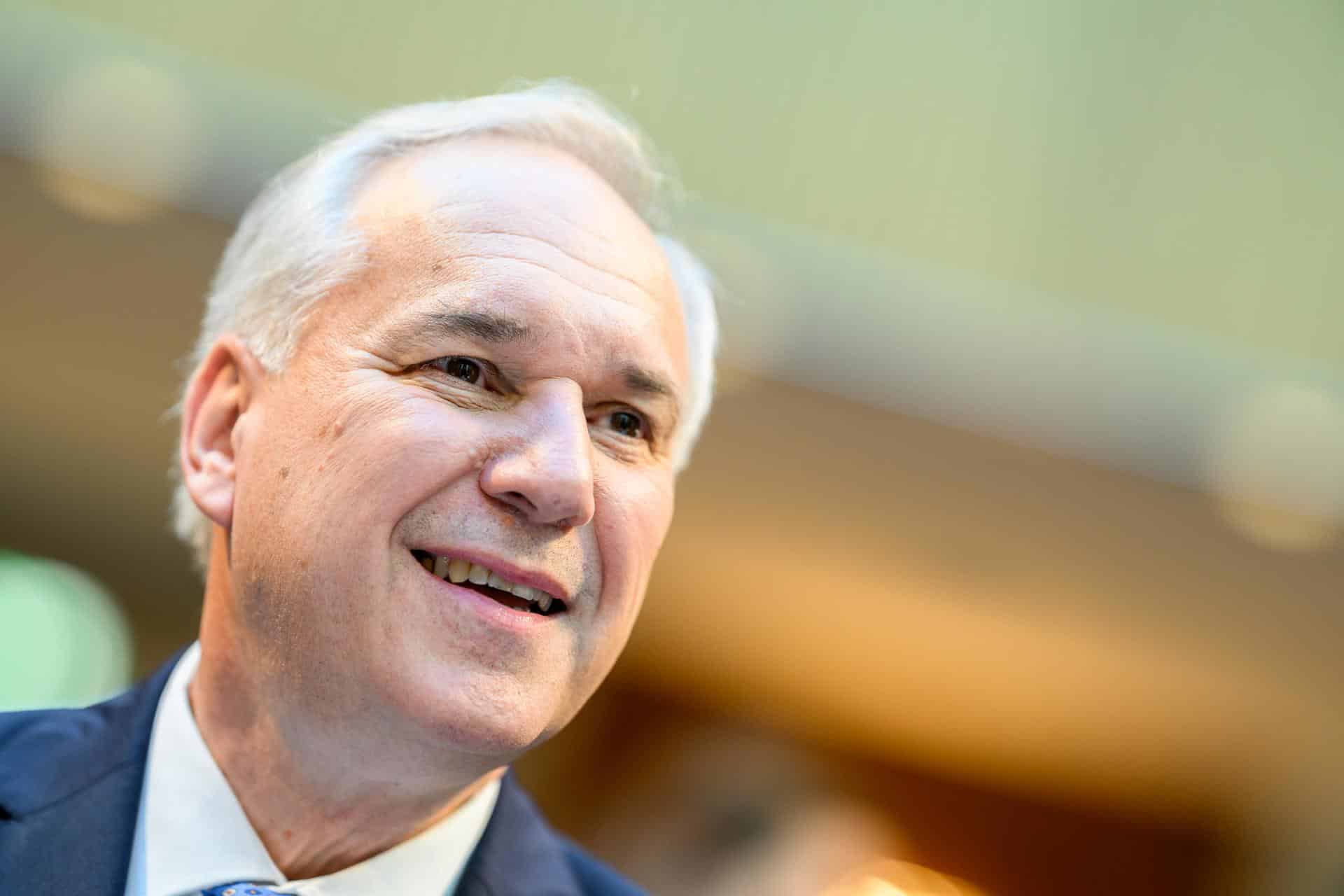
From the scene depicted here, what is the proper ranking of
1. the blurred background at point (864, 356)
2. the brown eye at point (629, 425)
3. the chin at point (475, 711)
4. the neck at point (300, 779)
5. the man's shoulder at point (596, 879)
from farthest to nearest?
the blurred background at point (864, 356), the man's shoulder at point (596, 879), the brown eye at point (629, 425), the neck at point (300, 779), the chin at point (475, 711)

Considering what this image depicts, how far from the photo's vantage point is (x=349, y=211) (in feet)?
4.05

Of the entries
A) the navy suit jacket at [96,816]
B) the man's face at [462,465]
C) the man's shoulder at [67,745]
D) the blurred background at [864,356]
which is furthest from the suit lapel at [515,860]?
the blurred background at [864,356]

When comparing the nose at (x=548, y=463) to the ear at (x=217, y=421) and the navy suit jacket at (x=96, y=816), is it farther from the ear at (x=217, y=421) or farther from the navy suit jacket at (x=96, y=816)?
the navy suit jacket at (x=96, y=816)

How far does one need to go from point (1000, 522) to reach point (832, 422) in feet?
2.78

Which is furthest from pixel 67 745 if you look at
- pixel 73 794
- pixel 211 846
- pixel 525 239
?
pixel 525 239

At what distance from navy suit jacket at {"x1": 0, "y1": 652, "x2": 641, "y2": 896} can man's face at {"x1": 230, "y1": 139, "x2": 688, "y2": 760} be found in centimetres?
24

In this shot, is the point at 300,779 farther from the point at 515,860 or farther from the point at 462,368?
the point at 462,368

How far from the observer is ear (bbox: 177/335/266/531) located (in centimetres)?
121

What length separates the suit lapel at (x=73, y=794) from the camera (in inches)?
44.3

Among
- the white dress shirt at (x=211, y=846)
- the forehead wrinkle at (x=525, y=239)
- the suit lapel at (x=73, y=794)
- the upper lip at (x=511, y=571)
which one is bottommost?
the suit lapel at (x=73, y=794)

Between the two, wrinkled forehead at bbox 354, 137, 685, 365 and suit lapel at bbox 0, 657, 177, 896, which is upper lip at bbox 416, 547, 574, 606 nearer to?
wrinkled forehead at bbox 354, 137, 685, 365

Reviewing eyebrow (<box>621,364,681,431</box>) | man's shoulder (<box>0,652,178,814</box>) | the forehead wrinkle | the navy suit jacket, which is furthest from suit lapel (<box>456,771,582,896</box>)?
the forehead wrinkle

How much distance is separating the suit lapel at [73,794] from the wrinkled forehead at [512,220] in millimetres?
611

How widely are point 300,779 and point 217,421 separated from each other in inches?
15.7
